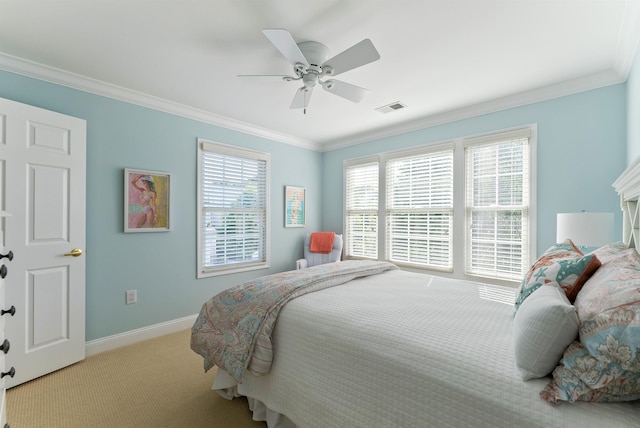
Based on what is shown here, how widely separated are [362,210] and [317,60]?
2.71m

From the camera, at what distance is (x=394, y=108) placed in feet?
11.0

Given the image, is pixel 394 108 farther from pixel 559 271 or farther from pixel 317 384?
pixel 317 384

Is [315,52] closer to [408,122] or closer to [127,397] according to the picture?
[408,122]

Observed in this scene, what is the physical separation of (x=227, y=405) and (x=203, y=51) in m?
2.64

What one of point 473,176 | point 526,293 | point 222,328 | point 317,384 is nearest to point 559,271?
point 526,293

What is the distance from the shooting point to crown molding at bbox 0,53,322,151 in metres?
2.33

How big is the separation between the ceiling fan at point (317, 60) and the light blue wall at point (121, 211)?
63.5 inches

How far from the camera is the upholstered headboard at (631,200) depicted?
1.53 m

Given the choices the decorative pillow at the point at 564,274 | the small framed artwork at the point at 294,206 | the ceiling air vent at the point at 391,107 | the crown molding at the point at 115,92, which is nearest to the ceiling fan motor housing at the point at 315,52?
the ceiling air vent at the point at 391,107

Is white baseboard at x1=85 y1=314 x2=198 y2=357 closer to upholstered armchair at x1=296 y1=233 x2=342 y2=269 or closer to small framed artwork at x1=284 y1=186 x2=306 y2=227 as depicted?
upholstered armchair at x1=296 y1=233 x2=342 y2=269

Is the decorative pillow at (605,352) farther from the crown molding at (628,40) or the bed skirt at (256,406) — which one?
the crown molding at (628,40)

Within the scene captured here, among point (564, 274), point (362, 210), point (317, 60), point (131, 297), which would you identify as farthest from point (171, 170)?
point (564, 274)

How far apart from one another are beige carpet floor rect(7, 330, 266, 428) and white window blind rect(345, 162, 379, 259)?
2.75 metres

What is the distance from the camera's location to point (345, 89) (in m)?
2.35
